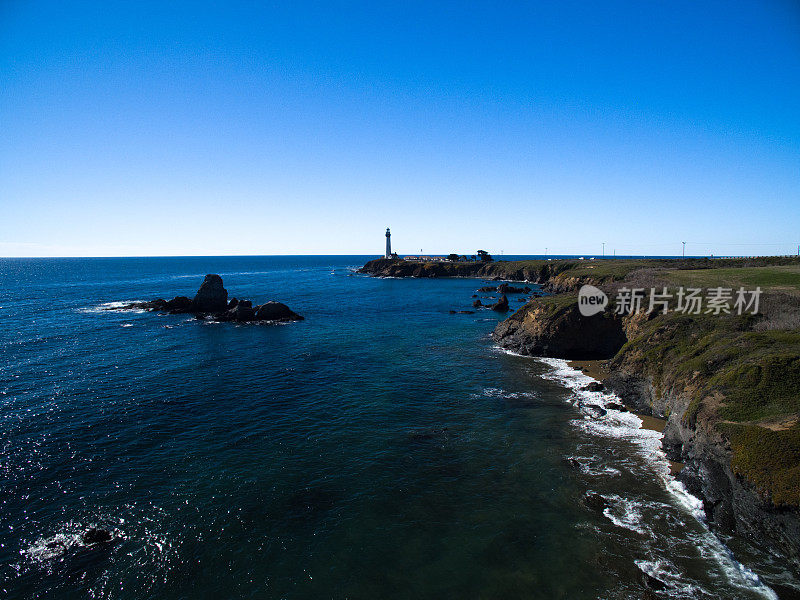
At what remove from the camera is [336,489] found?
20.2 meters

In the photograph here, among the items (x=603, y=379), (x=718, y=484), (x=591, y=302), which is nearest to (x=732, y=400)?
(x=718, y=484)

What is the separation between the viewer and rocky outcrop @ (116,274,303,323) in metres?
69.4

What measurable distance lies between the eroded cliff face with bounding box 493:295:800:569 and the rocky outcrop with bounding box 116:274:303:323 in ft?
140

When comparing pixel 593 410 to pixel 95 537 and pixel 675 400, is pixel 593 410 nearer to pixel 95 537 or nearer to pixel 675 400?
pixel 675 400

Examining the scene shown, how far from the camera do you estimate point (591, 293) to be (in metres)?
46.1

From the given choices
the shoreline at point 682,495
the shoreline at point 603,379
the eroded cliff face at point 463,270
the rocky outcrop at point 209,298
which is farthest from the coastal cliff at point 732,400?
the eroded cliff face at point 463,270

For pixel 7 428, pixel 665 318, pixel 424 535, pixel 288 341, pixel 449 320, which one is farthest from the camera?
pixel 449 320

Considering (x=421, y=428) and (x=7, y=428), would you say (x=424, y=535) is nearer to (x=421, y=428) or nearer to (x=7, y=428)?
(x=421, y=428)

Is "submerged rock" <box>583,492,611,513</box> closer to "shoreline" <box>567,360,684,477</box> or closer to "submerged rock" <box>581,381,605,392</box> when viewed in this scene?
"shoreline" <box>567,360,684,477</box>

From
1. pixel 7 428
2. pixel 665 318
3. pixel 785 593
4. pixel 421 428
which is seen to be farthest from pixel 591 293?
pixel 7 428

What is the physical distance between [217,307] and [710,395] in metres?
78.7

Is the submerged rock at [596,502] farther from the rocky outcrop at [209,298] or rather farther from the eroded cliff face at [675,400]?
the rocky outcrop at [209,298]

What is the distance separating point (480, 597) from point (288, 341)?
146 feet

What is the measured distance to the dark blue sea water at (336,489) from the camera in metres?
14.8
